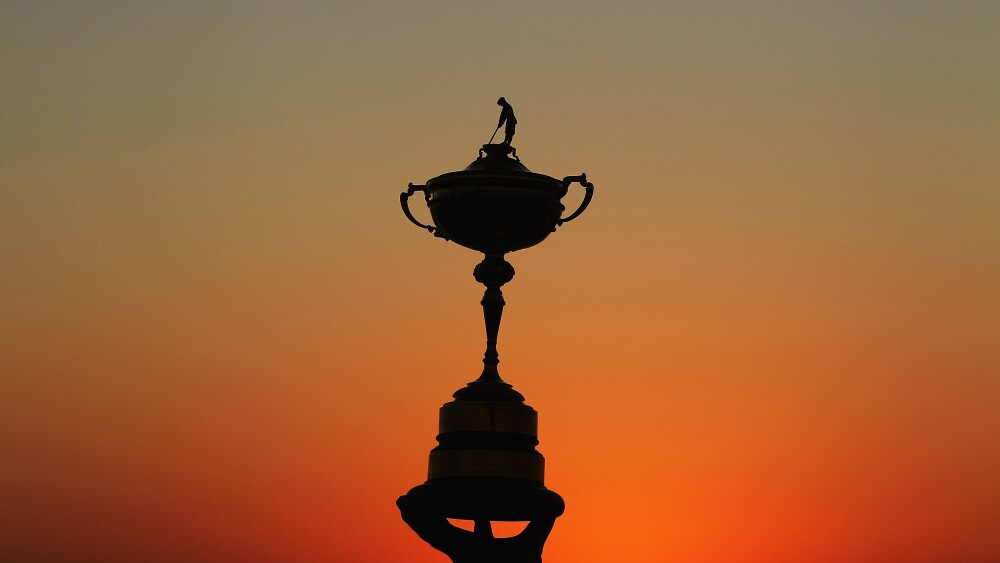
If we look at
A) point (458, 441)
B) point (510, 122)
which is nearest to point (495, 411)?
point (458, 441)

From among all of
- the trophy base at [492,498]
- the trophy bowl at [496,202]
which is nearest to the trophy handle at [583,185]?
the trophy bowl at [496,202]

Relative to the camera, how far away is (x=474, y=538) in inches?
888

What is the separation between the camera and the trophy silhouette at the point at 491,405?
22031 mm

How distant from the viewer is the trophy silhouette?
2203 centimetres

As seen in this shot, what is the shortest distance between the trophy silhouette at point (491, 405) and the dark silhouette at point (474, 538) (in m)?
0.04

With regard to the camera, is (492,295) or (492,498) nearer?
(492,498)

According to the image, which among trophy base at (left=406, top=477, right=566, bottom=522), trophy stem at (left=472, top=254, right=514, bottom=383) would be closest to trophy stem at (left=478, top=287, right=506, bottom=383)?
trophy stem at (left=472, top=254, right=514, bottom=383)

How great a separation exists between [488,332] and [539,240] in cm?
142

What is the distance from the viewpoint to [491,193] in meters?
22.0

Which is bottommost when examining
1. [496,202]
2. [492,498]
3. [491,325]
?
[492,498]

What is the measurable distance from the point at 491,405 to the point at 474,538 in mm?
1838

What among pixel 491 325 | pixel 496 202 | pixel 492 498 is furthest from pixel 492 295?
pixel 492 498

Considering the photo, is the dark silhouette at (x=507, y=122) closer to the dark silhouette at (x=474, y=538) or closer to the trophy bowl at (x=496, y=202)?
the trophy bowl at (x=496, y=202)

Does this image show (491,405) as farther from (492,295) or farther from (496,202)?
(496,202)
